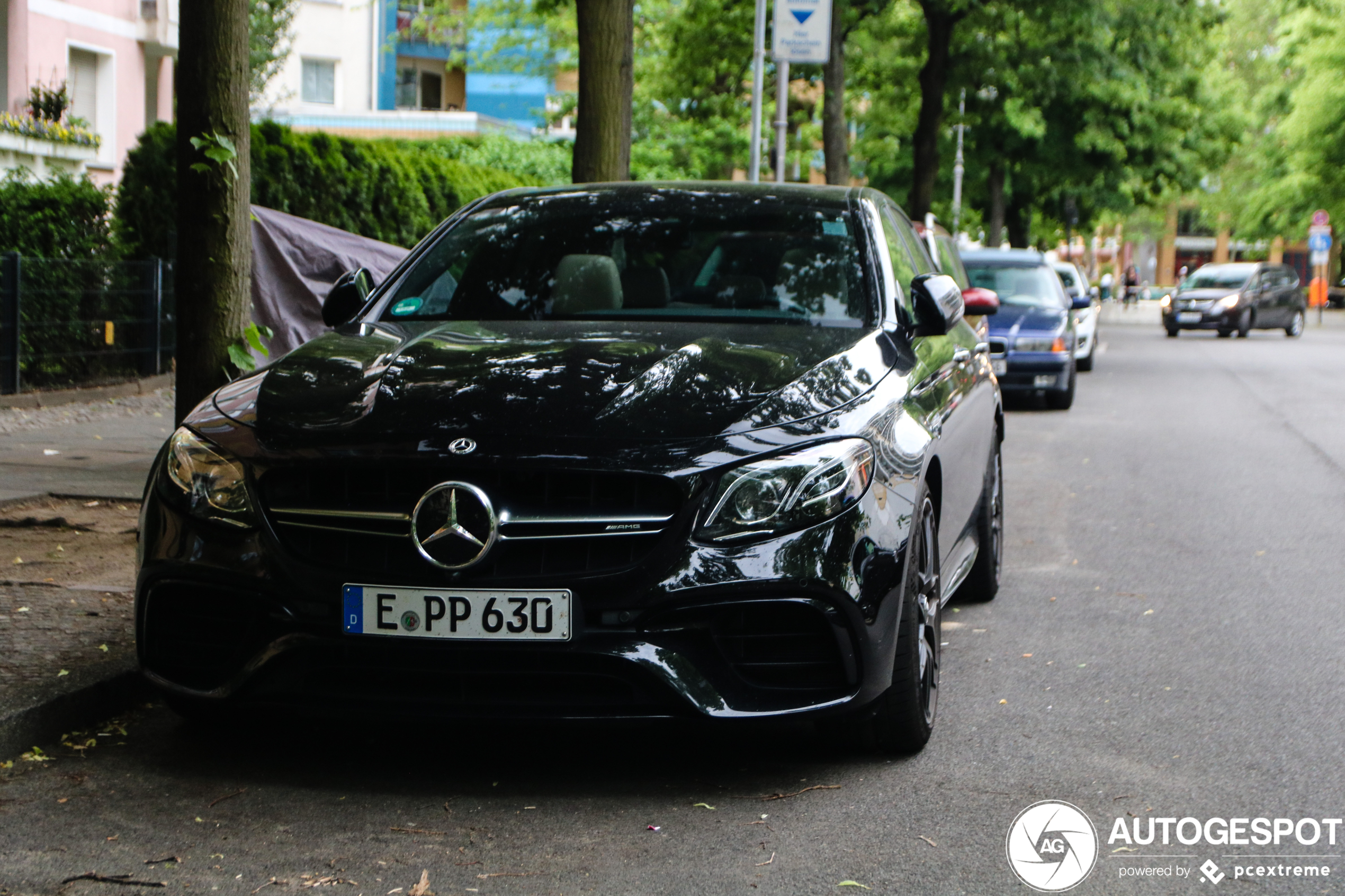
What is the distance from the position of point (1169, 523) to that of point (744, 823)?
5788mm

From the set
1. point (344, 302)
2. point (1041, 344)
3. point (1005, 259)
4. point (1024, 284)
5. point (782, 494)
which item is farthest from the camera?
point (1005, 259)

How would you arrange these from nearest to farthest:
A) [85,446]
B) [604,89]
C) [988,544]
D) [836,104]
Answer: [988,544], [85,446], [604,89], [836,104]

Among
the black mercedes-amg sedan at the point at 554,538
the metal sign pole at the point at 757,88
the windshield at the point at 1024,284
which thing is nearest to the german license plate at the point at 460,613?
the black mercedes-amg sedan at the point at 554,538

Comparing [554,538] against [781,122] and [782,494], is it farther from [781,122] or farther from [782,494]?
[781,122]

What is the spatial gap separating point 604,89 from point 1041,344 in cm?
603

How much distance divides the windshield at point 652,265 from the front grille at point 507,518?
1363 millimetres

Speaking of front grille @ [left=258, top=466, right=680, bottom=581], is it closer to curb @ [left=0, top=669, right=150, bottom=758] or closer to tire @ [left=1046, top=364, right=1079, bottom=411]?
curb @ [left=0, top=669, right=150, bottom=758]

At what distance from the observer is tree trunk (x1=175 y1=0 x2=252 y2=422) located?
686 cm

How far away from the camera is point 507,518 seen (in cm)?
378

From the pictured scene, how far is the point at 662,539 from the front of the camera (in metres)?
3.78

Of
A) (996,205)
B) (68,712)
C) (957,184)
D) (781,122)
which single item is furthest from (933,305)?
(957,184)

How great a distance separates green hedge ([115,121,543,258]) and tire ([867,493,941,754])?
10.8 m

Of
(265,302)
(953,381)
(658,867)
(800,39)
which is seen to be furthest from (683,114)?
(658,867)

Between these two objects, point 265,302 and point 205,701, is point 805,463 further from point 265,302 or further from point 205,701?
point 265,302
